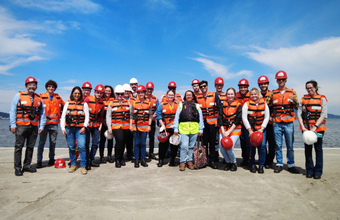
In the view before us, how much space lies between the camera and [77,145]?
213 inches

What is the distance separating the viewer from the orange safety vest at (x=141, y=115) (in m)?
5.66

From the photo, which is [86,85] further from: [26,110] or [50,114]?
[26,110]

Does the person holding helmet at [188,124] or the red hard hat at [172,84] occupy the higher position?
the red hard hat at [172,84]

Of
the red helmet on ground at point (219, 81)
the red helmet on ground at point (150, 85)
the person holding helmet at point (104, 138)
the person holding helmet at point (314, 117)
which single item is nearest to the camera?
the person holding helmet at point (314, 117)

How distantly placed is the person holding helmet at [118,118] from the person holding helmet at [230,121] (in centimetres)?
249

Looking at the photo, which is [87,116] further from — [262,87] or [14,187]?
[262,87]

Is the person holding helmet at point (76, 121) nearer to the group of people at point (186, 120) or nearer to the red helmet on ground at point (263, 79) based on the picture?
the group of people at point (186, 120)

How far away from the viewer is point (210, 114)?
5.70 m

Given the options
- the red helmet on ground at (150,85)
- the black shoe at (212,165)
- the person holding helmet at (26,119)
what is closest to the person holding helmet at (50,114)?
the person holding helmet at (26,119)

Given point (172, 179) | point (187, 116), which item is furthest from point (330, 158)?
point (172, 179)

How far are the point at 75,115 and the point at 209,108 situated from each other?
11.2ft

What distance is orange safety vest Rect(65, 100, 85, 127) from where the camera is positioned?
16.9 ft

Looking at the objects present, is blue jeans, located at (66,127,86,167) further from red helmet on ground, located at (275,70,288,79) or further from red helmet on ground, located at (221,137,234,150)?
red helmet on ground, located at (275,70,288,79)

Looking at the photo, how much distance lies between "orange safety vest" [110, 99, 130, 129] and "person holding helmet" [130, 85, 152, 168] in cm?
18
